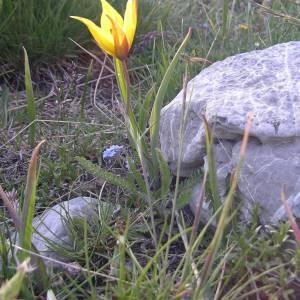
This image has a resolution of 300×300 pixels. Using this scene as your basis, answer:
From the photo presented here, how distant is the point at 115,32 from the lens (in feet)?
4.42

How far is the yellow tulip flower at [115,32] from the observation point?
4.45 ft

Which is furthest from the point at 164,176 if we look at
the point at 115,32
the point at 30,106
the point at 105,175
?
the point at 30,106

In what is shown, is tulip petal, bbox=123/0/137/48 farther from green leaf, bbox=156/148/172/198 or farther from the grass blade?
the grass blade

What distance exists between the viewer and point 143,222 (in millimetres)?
1576

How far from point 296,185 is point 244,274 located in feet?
0.76

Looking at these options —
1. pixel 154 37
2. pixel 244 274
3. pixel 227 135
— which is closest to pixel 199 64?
pixel 154 37

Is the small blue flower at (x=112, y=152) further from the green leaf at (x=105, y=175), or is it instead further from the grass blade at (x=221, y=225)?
the grass blade at (x=221, y=225)

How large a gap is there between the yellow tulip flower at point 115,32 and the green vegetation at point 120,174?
0.16 m

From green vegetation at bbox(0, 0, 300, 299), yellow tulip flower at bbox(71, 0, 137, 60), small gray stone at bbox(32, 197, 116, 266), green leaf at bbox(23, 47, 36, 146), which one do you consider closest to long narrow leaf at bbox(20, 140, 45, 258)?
green vegetation at bbox(0, 0, 300, 299)

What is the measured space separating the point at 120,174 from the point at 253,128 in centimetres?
50

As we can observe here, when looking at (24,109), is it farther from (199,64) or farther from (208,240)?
(208,240)

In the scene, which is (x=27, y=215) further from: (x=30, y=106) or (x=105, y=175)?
(x=30, y=106)

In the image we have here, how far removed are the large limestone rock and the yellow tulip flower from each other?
7.1 inches

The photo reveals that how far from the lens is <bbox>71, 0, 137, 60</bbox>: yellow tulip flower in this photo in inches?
53.4
